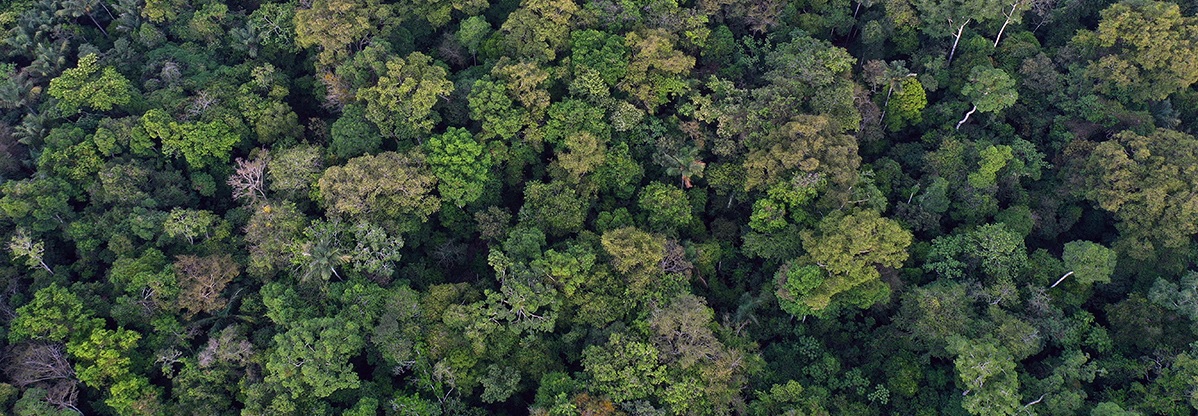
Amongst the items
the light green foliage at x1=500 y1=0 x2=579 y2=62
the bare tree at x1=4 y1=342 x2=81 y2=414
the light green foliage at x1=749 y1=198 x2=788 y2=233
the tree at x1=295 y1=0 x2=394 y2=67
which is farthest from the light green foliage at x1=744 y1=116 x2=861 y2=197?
the bare tree at x1=4 y1=342 x2=81 y2=414

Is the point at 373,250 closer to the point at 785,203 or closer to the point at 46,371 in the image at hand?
the point at 46,371

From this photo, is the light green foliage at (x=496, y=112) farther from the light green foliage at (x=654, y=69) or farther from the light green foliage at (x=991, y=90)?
the light green foliage at (x=991, y=90)

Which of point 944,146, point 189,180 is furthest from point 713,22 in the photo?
point 189,180

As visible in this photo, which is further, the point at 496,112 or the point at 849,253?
the point at 496,112

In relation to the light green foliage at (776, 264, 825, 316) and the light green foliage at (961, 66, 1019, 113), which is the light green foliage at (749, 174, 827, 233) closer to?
the light green foliage at (776, 264, 825, 316)

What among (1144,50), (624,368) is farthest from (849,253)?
(1144,50)

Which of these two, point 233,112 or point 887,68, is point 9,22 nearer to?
point 233,112

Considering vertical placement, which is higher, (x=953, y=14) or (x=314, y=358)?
(x=953, y=14)
